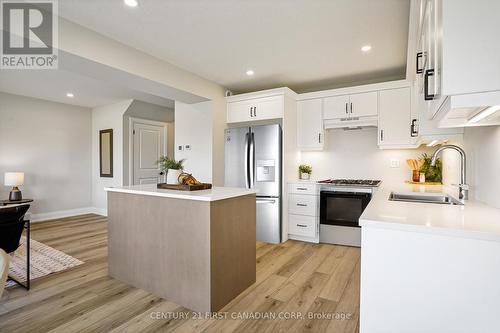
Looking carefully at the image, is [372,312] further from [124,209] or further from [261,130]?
[261,130]

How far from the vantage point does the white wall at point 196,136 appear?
4.13m

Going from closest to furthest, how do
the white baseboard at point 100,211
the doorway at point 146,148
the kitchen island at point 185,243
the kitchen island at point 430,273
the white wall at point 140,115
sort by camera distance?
the kitchen island at point 430,273
the kitchen island at point 185,243
the white wall at point 140,115
the doorway at point 146,148
the white baseboard at point 100,211

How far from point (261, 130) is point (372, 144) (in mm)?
1727

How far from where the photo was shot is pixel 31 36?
Result: 218 centimetres

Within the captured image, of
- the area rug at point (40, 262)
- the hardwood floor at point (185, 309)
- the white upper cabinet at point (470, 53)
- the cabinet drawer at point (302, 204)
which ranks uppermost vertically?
the white upper cabinet at point (470, 53)

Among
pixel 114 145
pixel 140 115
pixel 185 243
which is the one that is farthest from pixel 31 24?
pixel 114 145

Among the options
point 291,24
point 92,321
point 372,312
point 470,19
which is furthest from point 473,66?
point 92,321

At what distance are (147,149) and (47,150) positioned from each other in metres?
1.93

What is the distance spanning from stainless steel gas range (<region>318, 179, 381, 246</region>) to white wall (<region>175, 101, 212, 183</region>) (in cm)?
180

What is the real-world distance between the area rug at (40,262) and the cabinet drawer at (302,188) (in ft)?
9.45

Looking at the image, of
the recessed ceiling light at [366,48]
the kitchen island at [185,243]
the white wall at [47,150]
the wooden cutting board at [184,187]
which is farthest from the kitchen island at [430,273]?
the white wall at [47,150]

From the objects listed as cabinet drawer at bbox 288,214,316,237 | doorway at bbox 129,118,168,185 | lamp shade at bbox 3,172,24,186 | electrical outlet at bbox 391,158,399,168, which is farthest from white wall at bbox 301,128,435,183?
lamp shade at bbox 3,172,24,186

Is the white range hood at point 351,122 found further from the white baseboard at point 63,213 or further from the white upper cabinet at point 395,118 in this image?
the white baseboard at point 63,213

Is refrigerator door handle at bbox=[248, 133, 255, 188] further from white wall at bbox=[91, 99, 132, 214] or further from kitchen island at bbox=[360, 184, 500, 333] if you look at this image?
white wall at bbox=[91, 99, 132, 214]
